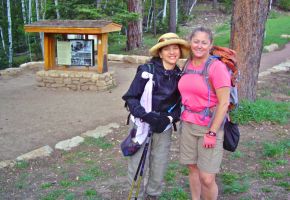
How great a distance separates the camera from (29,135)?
592 centimetres

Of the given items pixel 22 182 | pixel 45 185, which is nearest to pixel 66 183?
pixel 45 185

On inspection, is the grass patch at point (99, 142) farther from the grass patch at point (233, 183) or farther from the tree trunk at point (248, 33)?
the tree trunk at point (248, 33)

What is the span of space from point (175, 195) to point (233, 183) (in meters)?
0.65

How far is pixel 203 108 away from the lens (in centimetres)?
297

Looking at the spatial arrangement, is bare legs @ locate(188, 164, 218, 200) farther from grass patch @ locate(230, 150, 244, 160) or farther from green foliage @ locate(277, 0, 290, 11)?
green foliage @ locate(277, 0, 290, 11)

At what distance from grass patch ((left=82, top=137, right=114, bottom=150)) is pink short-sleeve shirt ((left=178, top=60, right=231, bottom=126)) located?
2.41 metres

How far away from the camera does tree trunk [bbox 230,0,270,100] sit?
5.98 meters

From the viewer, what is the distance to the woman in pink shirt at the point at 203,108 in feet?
9.43

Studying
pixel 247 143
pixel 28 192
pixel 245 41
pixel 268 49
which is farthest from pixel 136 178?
pixel 268 49

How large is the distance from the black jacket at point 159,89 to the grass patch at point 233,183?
45.1 inches

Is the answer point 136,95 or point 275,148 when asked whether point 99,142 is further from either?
point 136,95

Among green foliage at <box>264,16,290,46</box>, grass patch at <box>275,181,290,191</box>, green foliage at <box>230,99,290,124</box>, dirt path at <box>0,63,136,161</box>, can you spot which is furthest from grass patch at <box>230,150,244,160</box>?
green foliage at <box>264,16,290,46</box>

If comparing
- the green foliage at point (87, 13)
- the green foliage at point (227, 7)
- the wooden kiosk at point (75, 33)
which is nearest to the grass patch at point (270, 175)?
the wooden kiosk at point (75, 33)

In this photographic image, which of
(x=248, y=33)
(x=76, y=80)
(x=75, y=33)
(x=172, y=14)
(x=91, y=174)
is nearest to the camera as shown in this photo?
(x=91, y=174)
